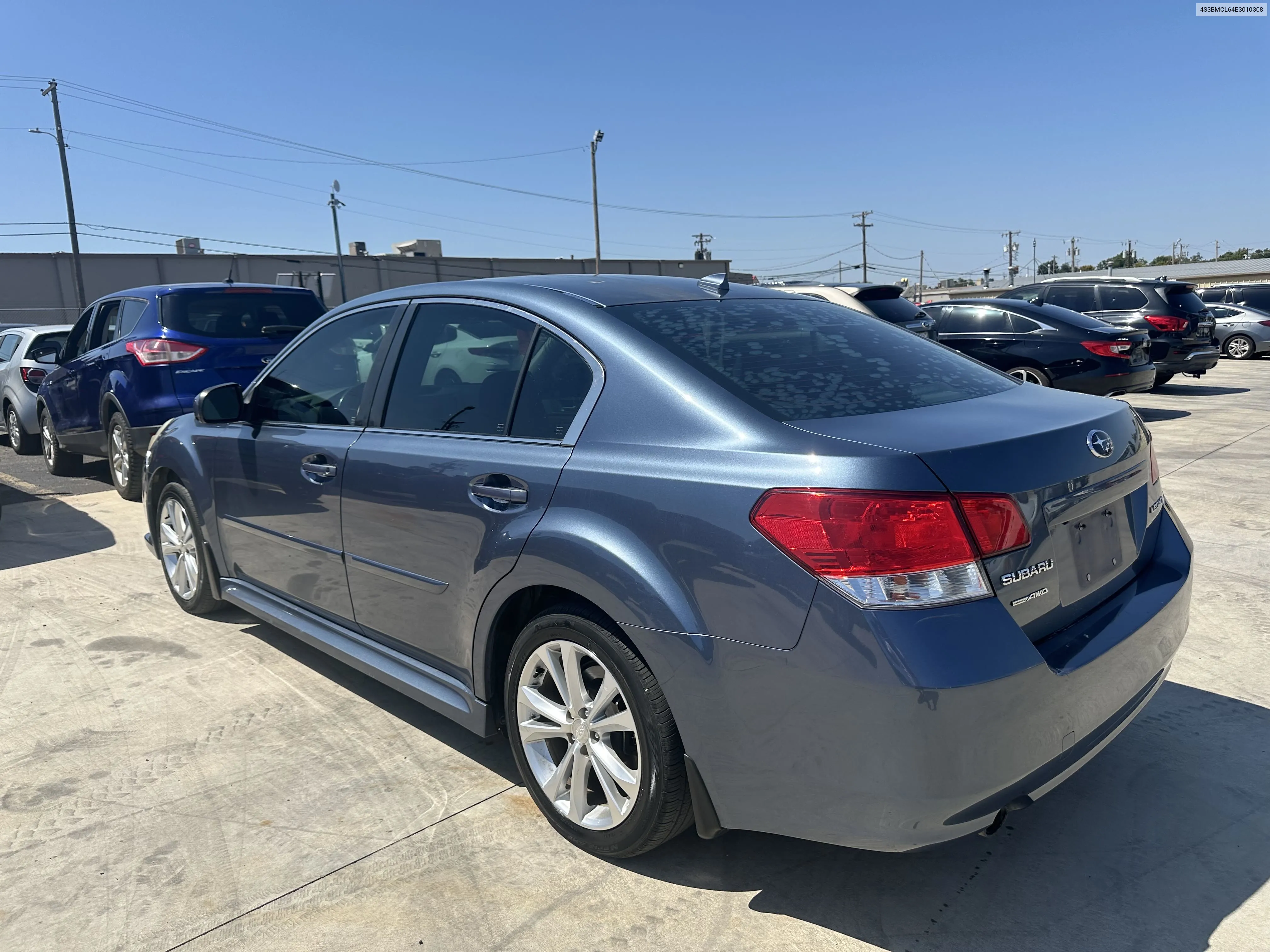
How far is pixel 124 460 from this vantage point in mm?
7887

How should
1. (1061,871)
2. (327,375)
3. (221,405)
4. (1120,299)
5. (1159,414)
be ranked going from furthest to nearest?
(1120,299), (1159,414), (221,405), (327,375), (1061,871)

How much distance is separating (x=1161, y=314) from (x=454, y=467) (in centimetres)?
1354

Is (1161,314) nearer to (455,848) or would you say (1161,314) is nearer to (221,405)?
(221,405)

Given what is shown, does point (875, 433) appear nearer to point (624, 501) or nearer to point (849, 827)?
point (624, 501)

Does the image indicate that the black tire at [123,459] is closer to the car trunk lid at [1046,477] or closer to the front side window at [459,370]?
the front side window at [459,370]

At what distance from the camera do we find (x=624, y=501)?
95.3 inches

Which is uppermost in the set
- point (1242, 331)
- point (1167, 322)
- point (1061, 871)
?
point (1167, 322)

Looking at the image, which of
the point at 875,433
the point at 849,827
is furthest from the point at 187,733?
the point at 875,433

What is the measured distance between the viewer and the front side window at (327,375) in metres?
3.59

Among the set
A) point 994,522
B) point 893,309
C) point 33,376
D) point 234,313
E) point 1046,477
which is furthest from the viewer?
point 893,309

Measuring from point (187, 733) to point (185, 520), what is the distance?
4.95 ft

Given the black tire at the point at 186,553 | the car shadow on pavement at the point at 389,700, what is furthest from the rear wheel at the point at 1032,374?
the black tire at the point at 186,553

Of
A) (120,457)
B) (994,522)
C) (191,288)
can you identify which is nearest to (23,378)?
(120,457)

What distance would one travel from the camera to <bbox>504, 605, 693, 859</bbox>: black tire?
7.88ft
